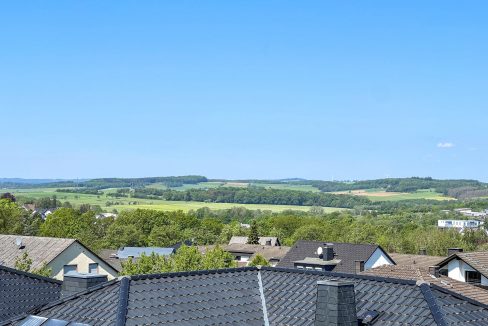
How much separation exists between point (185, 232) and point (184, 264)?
289 feet

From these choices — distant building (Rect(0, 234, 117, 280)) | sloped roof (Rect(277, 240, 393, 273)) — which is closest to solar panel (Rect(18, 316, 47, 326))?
distant building (Rect(0, 234, 117, 280))

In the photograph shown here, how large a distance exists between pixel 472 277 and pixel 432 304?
825 inches

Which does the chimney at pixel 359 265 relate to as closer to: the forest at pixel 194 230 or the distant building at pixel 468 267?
the distant building at pixel 468 267

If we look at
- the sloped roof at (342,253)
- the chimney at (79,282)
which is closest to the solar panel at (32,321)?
the chimney at (79,282)

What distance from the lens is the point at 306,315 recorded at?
13.8 meters

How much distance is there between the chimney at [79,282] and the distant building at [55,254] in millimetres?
22608

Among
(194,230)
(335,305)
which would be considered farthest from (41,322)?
(194,230)

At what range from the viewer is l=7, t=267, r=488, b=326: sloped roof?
42.7 ft

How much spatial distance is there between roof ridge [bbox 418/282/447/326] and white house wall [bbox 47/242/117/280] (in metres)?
29.1

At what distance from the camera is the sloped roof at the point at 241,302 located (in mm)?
13000

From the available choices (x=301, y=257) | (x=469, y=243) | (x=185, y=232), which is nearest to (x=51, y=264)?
(x=301, y=257)

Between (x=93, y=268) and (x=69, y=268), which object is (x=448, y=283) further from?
(x=93, y=268)

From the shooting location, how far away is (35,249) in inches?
1578

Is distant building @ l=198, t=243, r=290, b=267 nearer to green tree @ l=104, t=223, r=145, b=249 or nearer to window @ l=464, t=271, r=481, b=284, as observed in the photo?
green tree @ l=104, t=223, r=145, b=249
